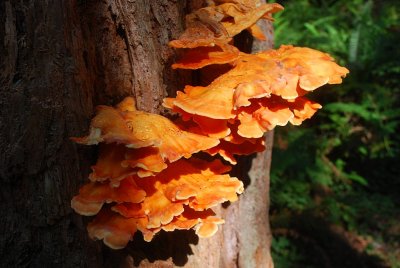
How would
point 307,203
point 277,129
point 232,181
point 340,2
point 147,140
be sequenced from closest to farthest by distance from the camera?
point 147,140, point 232,181, point 307,203, point 277,129, point 340,2

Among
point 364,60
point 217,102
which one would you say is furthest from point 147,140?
point 364,60

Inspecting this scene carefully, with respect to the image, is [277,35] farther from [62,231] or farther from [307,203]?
[62,231]

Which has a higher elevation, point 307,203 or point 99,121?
point 99,121

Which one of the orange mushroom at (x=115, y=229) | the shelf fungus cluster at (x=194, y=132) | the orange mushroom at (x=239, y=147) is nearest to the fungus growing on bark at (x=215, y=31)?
the shelf fungus cluster at (x=194, y=132)

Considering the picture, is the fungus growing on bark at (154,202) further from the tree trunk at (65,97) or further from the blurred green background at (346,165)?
the blurred green background at (346,165)

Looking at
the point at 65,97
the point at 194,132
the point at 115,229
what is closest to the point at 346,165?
the point at 194,132

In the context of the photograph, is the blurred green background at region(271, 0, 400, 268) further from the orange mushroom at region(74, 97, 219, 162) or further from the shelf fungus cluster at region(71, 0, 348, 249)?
the orange mushroom at region(74, 97, 219, 162)

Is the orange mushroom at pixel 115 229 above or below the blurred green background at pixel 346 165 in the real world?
above

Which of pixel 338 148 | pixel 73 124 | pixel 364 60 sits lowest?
pixel 338 148
